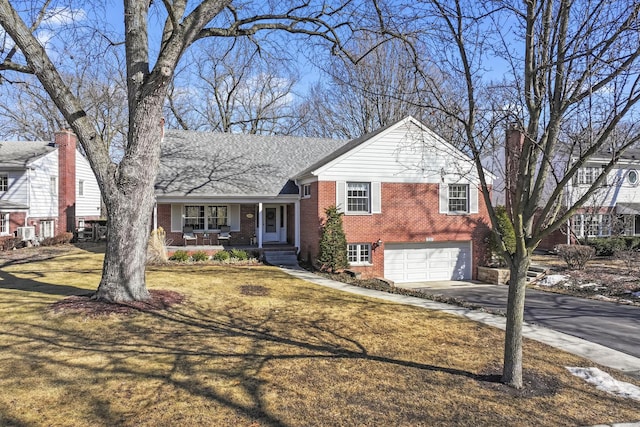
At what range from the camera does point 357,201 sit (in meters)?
17.5

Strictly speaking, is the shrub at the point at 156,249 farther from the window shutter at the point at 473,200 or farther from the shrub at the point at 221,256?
the window shutter at the point at 473,200

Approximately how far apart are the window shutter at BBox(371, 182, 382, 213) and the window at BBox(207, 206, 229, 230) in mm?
7624

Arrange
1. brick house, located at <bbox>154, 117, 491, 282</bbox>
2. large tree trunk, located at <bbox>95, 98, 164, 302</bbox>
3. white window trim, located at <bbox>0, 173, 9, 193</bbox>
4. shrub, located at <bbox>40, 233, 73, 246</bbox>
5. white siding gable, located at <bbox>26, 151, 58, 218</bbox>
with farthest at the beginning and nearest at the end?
white siding gable, located at <bbox>26, 151, 58, 218</bbox>
white window trim, located at <bbox>0, 173, 9, 193</bbox>
shrub, located at <bbox>40, 233, 73, 246</bbox>
brick house, located at <bbox>154, 117, 491, 282</bbox>
large tree trunk, located at <bbox>95, 98, 164, 302</bbox>

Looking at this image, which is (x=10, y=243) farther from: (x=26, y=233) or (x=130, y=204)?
(x=130, y=204)

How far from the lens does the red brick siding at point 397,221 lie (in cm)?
1734

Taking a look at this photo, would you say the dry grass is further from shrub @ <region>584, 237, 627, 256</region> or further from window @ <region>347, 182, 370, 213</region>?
shrub @ <region>584, 237, 627, 256</region>

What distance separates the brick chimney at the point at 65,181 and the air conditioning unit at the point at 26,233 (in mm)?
3236

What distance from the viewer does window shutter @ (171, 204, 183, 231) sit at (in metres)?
19.9

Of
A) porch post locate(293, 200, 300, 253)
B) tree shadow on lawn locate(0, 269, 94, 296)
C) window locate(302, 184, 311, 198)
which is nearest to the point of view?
tree shadow on lawn locate(0, 269, 94, 296)

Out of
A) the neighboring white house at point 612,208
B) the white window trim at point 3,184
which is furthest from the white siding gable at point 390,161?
the white window trim at point 3,184

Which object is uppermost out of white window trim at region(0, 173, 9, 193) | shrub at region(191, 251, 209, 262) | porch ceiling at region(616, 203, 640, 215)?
white window trim at region(0, 173, 9, 193)

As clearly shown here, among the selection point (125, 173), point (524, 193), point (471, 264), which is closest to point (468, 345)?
point (524, 193)

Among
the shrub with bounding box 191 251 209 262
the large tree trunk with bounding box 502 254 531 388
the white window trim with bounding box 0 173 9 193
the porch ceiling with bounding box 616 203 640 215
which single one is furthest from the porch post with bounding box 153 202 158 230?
the porch ceiling with bounding box 616 203 640 215

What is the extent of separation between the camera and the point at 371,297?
11914 mm
